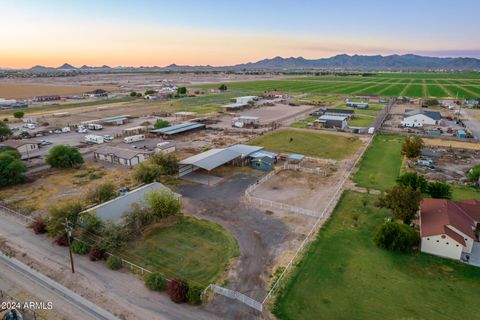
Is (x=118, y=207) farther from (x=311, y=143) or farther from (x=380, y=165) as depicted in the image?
(x=311, y=143)

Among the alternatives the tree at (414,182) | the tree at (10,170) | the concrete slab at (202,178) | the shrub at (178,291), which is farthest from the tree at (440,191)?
the tree at (10,170)

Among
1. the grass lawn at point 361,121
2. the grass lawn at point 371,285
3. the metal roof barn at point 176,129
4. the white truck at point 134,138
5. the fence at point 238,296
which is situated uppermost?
the metal roof barn at point 176,129

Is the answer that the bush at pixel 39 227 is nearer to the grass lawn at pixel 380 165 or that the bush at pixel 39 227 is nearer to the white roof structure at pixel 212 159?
the white roof structure at pixel 212 159

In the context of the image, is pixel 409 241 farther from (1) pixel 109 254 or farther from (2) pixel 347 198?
(1) pixel 109 254

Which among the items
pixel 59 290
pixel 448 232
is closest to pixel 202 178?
pixel 59 290

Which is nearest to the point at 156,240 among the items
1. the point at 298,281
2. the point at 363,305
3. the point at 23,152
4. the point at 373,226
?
the point at 298,281

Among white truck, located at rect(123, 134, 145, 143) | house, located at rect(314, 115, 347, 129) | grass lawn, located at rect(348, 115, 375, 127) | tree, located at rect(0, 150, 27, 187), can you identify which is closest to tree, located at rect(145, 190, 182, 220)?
tree, located at rect(0, 150, 27, 187)
